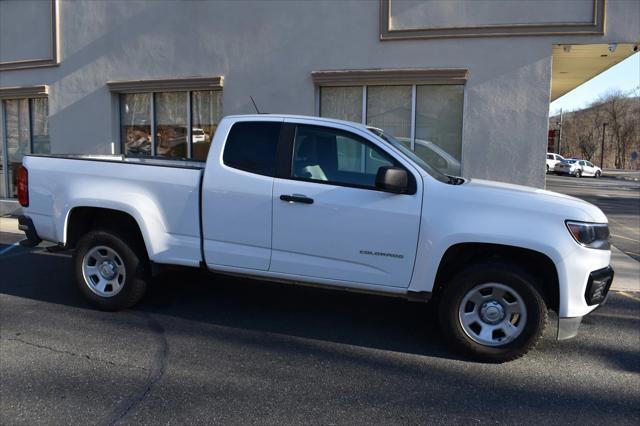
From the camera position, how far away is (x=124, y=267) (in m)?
5.32

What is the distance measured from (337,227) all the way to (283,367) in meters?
1.25

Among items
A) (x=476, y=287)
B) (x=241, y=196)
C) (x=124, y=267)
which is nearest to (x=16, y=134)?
(x=124, y=267)

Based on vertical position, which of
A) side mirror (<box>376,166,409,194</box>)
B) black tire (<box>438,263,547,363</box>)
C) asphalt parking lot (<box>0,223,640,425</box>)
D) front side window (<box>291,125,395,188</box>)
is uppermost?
front side window (<box>291,125,395,188</box>)

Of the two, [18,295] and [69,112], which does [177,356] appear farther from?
[69,112]

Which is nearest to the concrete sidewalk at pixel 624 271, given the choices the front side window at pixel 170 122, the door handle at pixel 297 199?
the front side window at pixel 170 122

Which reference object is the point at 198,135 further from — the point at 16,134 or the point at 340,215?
the point at 340,215

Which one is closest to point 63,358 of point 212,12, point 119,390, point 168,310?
point 119,390

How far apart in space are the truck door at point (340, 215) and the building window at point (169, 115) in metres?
5.85

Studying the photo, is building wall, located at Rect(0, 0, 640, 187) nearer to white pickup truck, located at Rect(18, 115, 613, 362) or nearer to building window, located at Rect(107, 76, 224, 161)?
building window, located at Rect(107, 76, 224, 161)

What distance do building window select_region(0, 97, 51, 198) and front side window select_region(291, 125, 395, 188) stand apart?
9.22m

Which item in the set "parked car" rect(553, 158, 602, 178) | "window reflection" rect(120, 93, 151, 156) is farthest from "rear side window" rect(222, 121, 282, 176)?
"parked car" rect(553, 158, 602, 178)

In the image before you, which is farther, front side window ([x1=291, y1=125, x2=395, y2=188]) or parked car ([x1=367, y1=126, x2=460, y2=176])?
parked car ([x1=367, y1=126, x2=460, y2=176])

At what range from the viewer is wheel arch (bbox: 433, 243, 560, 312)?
4320 mm

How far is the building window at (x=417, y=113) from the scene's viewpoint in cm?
904
